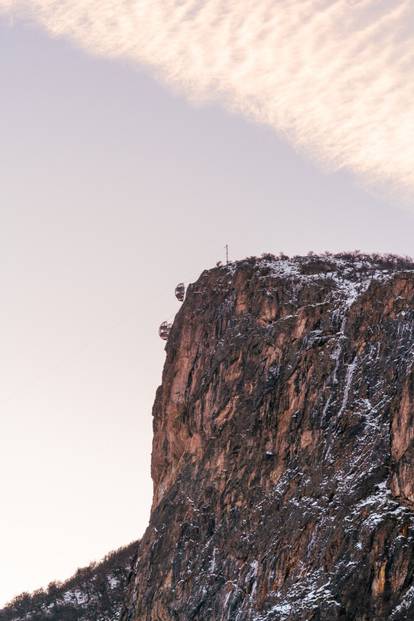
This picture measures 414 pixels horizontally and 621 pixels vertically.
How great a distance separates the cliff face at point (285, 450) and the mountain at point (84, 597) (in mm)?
32974

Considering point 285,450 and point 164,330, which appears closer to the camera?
point 285,450

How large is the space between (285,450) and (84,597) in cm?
5463

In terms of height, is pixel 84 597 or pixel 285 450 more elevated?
pixel 285 450

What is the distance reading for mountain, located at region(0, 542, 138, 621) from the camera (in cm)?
14350

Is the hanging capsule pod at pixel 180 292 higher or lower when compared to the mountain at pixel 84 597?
higher

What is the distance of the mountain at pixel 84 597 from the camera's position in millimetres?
143500

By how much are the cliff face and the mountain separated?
33.0 meters

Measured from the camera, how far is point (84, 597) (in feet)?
489

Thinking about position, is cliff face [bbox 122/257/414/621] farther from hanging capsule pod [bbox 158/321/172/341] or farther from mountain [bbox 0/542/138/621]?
mountain [bbox 0/542/138/621]

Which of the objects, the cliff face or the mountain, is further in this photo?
the mountain

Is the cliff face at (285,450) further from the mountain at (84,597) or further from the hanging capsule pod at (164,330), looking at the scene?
the mountain at (84,597)

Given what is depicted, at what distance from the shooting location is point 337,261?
11488 centimetres

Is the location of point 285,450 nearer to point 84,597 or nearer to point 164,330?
point 164,330

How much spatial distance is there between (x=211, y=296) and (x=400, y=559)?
33420 millimetres
